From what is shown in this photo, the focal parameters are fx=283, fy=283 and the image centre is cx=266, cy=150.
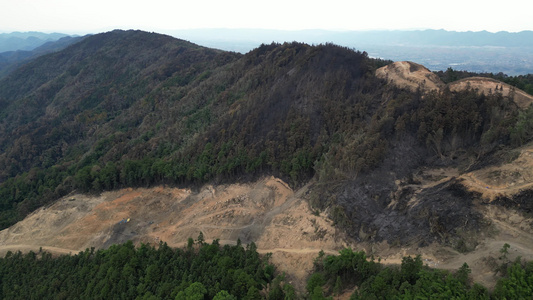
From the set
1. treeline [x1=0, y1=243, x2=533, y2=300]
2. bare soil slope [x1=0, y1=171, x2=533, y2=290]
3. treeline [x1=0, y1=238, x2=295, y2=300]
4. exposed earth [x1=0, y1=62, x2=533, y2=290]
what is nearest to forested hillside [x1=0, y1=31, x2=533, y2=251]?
exposed earth [x1=0, y1=62, x2=533, y2=290]

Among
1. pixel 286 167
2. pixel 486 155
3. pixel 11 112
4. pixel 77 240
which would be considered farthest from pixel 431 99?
pixel 11 112

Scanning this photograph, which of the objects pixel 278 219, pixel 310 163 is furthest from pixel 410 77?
pixel 278 219

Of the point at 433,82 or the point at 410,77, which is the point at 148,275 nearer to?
the point at 410,77

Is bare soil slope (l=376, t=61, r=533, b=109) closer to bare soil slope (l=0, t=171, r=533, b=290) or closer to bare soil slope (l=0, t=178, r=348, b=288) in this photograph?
bare soil slope (l=0, t=171, r=533, b=290)

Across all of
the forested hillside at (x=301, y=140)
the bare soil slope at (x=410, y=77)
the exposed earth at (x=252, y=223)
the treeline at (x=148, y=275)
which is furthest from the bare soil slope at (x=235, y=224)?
the bare soil slope at (x=410, y=77)

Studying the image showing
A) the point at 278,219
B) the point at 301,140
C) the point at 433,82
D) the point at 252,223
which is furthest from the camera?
the point at 301,140
